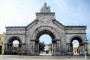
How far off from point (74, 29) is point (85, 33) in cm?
321

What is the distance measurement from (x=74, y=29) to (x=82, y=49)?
5985 millimetres

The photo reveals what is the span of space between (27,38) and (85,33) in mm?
16007

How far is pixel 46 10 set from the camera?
57062mm

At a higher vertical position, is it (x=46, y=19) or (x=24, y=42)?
(x=46, y=19)

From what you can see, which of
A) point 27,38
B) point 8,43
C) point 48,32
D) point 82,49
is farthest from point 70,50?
point 8,43

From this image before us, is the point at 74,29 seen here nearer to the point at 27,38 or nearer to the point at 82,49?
the point at 82,49

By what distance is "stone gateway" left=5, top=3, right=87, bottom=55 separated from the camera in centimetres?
5422

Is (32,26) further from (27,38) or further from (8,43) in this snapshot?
(8,43)

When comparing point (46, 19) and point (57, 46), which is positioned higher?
point (46, 19)

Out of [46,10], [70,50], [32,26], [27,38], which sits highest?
[46,10]

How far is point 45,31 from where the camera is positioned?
55750 mm

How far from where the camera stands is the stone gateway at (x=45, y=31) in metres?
54.2

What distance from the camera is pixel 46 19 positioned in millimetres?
55594

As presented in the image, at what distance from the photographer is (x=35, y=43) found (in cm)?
5519
